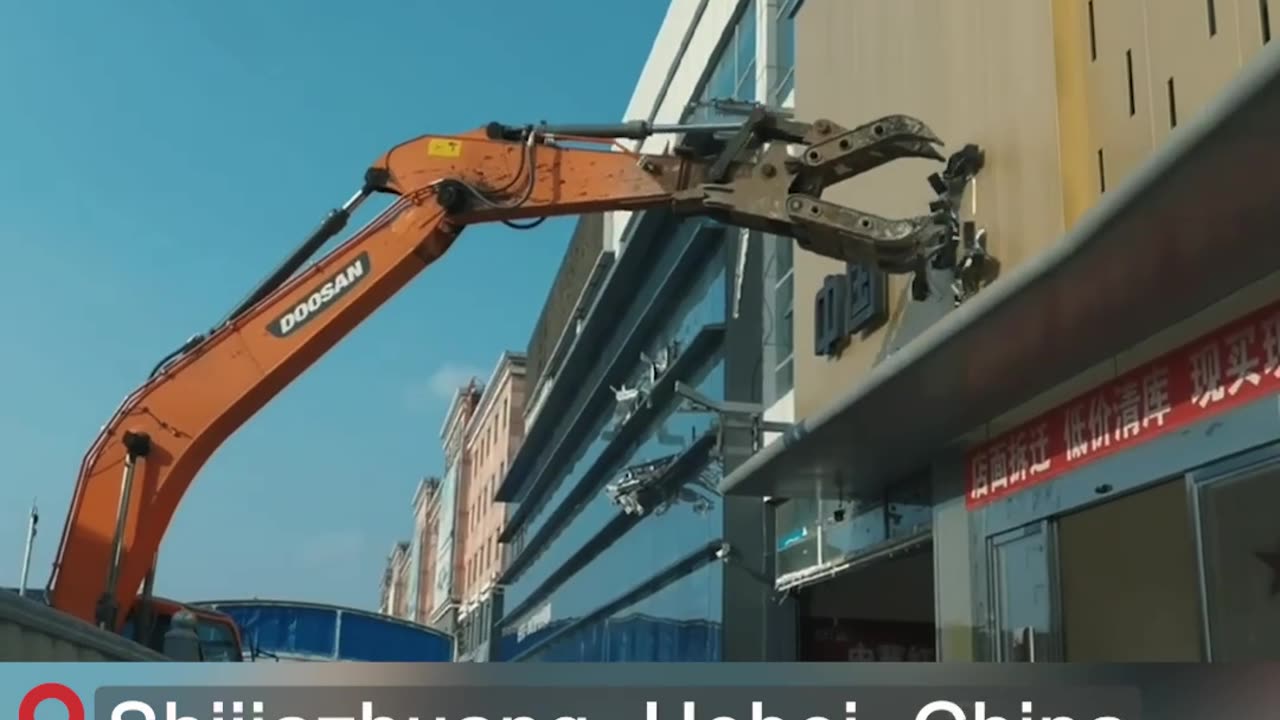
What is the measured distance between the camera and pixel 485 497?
63531 millimetres

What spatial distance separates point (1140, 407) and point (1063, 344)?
527 mm

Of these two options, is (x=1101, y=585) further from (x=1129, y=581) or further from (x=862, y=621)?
(x=862, y=621)

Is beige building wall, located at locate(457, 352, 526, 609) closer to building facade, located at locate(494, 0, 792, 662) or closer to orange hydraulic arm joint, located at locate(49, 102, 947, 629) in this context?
building facade, located at locate(494, 0, 792, 662)

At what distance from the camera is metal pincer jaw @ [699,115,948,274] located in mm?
9180

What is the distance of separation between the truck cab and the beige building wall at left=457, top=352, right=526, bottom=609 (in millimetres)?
38271

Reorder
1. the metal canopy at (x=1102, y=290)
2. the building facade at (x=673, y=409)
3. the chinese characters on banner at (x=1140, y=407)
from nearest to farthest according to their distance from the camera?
1. the metal canopy at (x=1102, y=290)
2. the chinese characters on banner at (x=1140, y=407)
3. the building facade at (x=673, y=409)

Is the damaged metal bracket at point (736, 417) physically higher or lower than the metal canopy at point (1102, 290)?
higher

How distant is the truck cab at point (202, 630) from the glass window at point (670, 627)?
3.06 m

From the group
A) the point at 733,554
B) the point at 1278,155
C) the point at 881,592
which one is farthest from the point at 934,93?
the point at 733,554

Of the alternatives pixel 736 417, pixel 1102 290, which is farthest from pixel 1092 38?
pixel 736 417

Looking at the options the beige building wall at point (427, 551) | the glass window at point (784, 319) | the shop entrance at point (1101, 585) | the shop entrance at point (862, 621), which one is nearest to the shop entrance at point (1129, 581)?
the shop entrance at point (1101, 585)

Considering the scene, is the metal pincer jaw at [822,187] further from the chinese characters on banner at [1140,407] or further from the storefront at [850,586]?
the storefront at [850,586]

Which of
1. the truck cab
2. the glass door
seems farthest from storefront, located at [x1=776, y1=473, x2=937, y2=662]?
the truck cab

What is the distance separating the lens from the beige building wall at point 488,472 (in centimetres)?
5784
